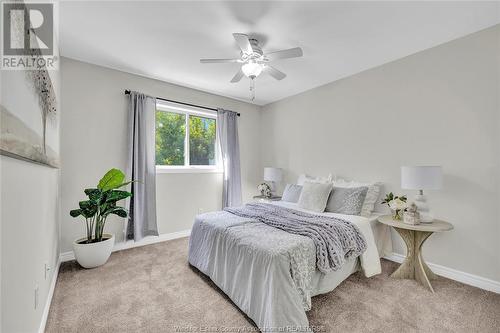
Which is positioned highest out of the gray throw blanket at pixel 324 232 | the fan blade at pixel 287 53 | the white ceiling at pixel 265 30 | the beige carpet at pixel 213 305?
the white ceiling at pixel 265 30

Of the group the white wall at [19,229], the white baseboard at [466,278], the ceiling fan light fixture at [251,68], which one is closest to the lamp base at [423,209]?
the white baseboard at [466,278]

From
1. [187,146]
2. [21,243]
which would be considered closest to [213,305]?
[21,243]

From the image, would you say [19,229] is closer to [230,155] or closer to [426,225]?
[426,225]

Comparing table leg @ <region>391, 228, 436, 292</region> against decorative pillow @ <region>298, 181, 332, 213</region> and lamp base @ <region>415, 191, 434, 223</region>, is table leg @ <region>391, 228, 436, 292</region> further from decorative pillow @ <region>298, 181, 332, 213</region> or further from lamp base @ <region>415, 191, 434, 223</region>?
decorative pillow @ <region>298, 181, 332, 213</region>

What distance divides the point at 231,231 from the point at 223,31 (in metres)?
2.01

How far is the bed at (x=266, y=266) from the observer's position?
59.6 inches

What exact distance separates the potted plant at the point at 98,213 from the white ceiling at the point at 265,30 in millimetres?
1524

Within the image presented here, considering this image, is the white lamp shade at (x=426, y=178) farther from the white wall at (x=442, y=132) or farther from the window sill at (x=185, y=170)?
the window sill at (x=185, y=170)

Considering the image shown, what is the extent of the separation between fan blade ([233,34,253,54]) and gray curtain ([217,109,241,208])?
78.6 inches

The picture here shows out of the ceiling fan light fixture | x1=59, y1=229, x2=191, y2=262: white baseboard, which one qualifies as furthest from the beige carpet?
the ceiling fan light fixture

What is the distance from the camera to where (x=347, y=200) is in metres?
2.79

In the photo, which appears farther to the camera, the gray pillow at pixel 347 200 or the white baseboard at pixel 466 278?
the gray pillow at pixel 347 200

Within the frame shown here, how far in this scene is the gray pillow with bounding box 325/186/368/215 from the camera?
273 centimetres

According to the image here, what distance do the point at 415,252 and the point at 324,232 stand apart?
3.80ft
